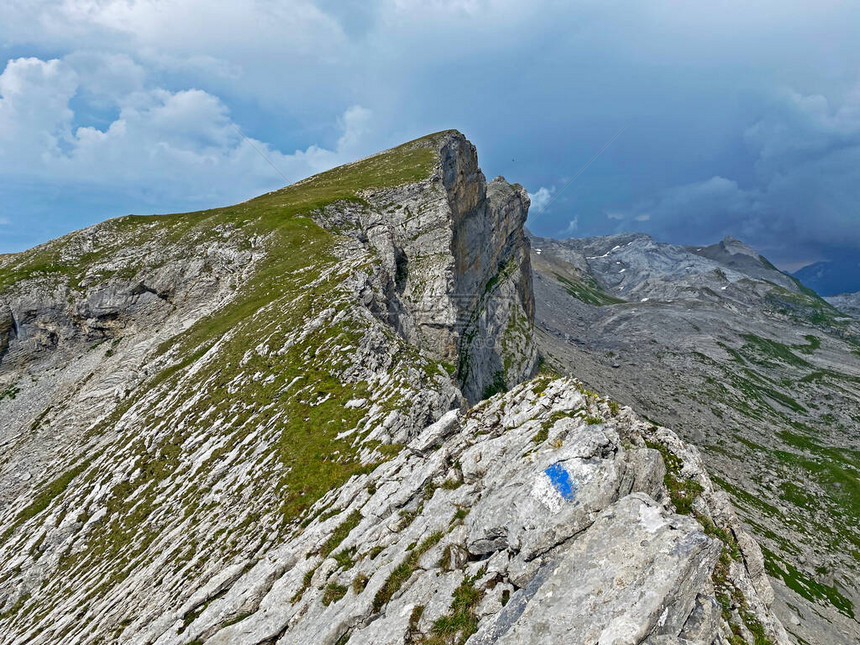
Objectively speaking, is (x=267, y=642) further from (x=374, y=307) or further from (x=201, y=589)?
(x=374, y=307)

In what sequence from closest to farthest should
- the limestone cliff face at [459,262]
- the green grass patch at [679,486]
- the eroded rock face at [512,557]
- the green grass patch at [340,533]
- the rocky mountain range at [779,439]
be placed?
the eroded rock face at [512,557]
the green grass patch at [679,486]
the green grass patch at [340,533]
the limestone cliff face at [459,262]
the rocky mountain range at [779,439]

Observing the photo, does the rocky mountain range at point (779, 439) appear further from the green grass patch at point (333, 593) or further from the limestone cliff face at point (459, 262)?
the green grass patch at point (333, 593)

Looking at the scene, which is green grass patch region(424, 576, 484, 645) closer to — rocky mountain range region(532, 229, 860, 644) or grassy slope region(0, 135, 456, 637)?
grassy slope region(0, 135, 456, 637)

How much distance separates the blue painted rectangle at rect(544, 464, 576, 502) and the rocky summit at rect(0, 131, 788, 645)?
0.06 metres

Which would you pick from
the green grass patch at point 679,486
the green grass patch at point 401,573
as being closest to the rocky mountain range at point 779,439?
the green grass patch at point 679,486

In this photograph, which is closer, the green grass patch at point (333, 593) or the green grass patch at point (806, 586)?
the green grass patch at point (333, 593)

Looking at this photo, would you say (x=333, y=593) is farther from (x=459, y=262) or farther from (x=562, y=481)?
(x=459, y=262)

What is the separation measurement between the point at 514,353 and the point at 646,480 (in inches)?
3172

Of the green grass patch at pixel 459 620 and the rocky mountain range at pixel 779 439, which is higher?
the green grass patch at pixel 459 620

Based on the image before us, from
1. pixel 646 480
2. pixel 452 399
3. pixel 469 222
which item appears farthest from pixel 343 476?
pixel 469 222

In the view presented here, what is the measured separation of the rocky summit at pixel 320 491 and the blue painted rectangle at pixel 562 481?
6 centimetres

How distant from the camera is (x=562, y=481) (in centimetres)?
1270

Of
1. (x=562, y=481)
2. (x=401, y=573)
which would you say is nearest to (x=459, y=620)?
(x=401, y=573)

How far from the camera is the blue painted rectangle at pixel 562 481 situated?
12336mm
